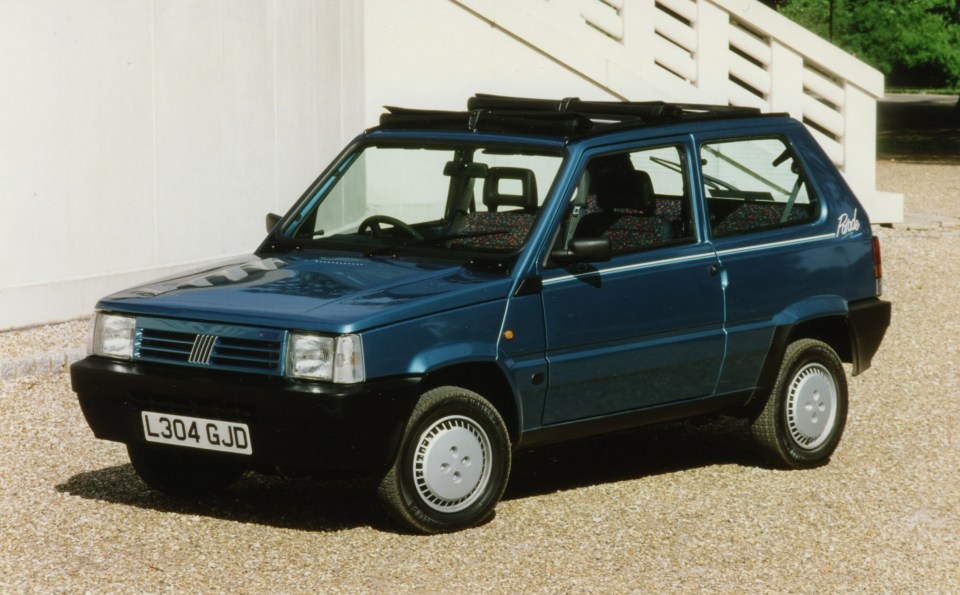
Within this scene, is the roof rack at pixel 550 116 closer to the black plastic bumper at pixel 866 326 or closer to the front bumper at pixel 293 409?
the black plastic bumper at pixel 866 326

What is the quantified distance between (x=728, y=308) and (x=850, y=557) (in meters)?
1.50

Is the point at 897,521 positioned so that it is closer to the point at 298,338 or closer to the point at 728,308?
the point at 728,308

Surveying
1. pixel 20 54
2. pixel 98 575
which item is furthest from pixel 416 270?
pixel 20 54

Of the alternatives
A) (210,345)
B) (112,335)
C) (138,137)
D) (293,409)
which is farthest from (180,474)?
(138,137)

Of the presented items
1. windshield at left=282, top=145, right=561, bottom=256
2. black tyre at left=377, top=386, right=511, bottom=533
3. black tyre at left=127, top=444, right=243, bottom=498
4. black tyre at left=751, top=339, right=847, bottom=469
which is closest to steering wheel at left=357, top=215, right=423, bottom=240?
windshield at left=282, top=145, right=561, bottom=256

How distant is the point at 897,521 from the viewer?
22.3 feet

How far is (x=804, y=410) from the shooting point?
25.6ft

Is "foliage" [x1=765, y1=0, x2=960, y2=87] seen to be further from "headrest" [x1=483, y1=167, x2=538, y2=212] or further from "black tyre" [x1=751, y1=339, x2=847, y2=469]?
"headrest" [x1=483, y1=167, x2=538, y2=212]

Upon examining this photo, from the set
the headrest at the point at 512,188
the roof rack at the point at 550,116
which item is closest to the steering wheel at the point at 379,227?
the headrest at the point at 512,188

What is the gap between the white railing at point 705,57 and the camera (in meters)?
16.8

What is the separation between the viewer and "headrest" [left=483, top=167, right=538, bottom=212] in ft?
22.5

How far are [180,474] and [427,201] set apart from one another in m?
1.61

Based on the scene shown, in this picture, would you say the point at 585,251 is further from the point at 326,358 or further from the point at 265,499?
the point at 265,499

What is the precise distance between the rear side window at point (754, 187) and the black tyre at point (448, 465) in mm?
1680
